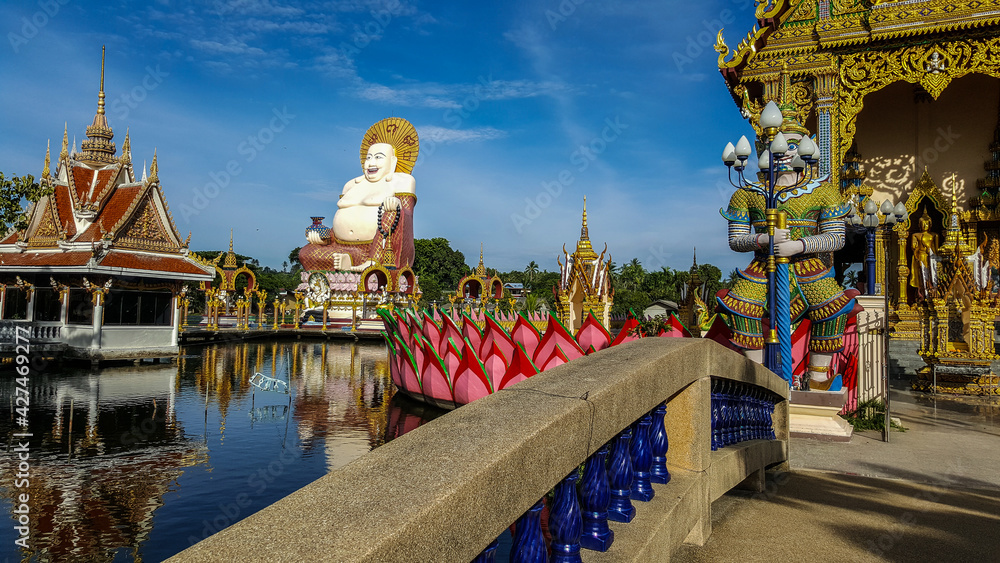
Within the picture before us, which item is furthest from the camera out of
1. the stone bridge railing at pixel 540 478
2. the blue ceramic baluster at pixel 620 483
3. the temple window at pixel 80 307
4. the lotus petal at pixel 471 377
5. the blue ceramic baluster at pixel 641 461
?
the temple window at pixel 80 307

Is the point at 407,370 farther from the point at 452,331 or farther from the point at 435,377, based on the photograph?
the point at 452,331

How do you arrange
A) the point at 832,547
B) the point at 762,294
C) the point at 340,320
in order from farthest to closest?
1. the point at 340,320
2. the point at 762,294
3. the point at 832,547

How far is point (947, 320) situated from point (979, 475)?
8.32m

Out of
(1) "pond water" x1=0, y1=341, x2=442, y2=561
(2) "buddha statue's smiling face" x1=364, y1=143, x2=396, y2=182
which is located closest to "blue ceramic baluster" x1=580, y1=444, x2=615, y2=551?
(1) "pond water" x1=0, y1=341, x2=442, y2=561

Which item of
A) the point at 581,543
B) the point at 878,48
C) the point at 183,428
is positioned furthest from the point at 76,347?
the point at 878,48

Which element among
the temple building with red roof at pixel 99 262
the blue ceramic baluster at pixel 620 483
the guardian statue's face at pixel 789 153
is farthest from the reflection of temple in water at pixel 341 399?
the guardian statue's face at pixel 789 153

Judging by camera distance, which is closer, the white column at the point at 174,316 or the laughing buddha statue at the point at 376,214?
the white column at the point at 174,316

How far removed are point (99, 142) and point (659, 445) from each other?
2311 cm

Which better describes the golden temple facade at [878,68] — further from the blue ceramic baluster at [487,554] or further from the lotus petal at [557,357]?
the blue ceramic baluster at [487,554]

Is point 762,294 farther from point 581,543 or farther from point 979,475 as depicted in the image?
point 581,543

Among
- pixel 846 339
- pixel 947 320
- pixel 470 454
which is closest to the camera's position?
pixel 470 454

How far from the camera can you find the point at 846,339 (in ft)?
32.4

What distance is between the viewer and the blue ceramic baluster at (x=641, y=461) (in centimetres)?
285

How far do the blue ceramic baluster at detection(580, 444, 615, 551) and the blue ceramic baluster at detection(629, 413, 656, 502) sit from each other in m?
0.49
